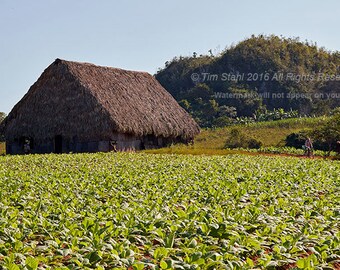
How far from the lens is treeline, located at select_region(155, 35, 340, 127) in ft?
176

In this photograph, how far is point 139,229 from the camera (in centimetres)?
597

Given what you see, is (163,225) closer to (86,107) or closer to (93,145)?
(93,145)

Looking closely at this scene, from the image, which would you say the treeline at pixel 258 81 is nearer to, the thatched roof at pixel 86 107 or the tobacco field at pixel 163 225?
the thatched roof at pixel 86 107

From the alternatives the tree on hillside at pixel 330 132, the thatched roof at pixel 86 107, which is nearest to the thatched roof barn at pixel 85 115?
the thatched roof at pixel 86 107

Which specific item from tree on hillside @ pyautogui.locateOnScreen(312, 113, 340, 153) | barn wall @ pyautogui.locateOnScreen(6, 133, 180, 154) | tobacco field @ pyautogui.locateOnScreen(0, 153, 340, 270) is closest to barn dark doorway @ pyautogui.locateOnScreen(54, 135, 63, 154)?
barn wall @ pyautogui.locateOnScreen(6, 133, 180, 154)

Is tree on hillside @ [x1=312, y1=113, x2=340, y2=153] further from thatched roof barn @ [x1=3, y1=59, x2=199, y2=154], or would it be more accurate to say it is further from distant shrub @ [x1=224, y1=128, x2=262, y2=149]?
thatched roof barn @ [x1=3, y1=59, x2=199, y2=154]

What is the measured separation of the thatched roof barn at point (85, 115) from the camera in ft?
84.3

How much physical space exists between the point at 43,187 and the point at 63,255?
16.5 ft

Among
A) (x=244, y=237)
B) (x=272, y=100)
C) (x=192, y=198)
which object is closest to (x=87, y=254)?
(x=244, y=237)

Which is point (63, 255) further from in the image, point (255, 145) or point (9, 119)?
point (255, 145)

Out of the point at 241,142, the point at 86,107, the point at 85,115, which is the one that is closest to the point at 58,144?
the point at 85,115

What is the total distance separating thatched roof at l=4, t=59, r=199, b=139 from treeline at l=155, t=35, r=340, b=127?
71.8ft

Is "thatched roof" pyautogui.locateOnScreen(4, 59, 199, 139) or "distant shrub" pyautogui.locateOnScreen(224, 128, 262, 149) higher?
"thatched roof" pyautogui.locateOnScreen(4, 59, 199, 139)

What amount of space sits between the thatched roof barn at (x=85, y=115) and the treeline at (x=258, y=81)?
21.9 meters
